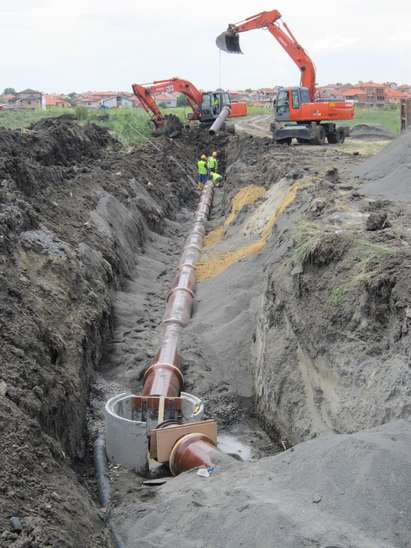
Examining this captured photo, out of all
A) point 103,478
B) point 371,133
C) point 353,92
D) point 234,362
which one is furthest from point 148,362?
point 353,92

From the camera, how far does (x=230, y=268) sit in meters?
13.7

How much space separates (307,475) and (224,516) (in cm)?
72

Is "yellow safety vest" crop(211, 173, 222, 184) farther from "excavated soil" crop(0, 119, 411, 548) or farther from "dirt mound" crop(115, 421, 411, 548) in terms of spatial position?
"dirt mound" crop(115, 421, 411, 548)

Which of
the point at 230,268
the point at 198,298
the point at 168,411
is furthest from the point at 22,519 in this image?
the point at 230,268

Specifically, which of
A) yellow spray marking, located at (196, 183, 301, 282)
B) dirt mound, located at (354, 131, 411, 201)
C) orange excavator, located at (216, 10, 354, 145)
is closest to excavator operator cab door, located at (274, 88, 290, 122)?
orange excavator, located at (216, 10, 354, 145)

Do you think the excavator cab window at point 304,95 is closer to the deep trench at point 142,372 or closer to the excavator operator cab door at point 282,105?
the excavator operator cab door at point 282,105

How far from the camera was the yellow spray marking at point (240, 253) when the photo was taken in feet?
46.3

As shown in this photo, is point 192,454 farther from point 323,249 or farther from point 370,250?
point 370,250

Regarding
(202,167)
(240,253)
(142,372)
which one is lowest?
(142,372)

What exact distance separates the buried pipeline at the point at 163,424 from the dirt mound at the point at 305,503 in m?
0.98

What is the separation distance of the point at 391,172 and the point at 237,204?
5.93 metres

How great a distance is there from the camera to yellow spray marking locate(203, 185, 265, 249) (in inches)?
714

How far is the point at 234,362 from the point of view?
10.2m

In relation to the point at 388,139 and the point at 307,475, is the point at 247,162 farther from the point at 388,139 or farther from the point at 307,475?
the point at 307,475
